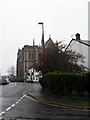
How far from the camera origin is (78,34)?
57625 mm

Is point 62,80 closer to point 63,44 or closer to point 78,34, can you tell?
point 63,44

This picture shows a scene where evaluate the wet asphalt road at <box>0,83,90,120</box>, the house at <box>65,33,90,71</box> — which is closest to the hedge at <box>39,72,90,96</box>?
the wet asphalt road at <box>0,83,90,120</box>

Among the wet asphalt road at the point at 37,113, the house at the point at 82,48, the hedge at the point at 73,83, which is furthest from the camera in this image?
the house at the point at 82,48

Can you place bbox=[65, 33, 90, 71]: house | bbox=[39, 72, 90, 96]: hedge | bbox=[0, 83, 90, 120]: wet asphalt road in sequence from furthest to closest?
bbox=[65, 33, 90, 71]: house → bbox=[39, 72, 90, 96]: hedge → bbox=[0, 83, 90, 120]: wet asphalt road

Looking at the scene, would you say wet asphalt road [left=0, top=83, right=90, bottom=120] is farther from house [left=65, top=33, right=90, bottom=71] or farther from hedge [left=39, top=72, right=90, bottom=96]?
house [left=65, top=33, right=90, bottom=71]

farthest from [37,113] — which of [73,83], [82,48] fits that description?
[82,48]

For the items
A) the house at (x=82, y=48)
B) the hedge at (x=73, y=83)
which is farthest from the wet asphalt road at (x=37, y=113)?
the house at (x=82, y=48)

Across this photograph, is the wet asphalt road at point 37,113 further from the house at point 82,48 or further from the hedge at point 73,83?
the house at point 82,48

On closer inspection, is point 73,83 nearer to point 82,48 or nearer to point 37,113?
point 37,113

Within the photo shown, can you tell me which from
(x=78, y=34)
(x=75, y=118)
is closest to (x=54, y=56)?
(x=78, y=34)

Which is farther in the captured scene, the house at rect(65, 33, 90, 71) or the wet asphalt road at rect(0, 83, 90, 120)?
the house at rect(65, 33, 90, 71)

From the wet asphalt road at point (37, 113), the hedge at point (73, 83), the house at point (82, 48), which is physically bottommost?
the wet asphalt road at point (37, 113)

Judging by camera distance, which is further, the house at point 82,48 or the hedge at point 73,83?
the house at point 82,48

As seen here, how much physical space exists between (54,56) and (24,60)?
87.7 meters
